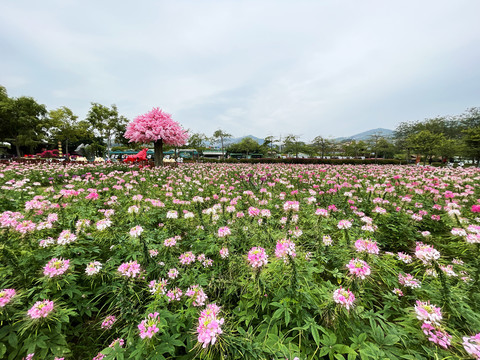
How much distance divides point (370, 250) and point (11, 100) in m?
44.4

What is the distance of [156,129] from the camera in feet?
33.1

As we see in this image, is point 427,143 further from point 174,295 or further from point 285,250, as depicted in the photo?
point 174,295

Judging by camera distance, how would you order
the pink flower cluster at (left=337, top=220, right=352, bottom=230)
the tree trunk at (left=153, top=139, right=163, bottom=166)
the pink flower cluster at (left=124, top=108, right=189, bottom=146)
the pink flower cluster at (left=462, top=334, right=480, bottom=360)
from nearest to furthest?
the pink flower cluster at (left=462, top=334, right=480, bottom=360)
the pink flower cluster at (left=337, top=220, right=352, bottom=230)
the pink flower cluster at (left=124, top=108, right=189, bottom=146)
the tree trunk at (left=153, top=139, right=163, bottom=166)

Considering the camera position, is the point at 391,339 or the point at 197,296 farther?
the point at 197,296

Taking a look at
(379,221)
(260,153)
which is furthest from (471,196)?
(260,153)

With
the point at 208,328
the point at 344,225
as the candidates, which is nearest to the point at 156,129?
the point at 344,225

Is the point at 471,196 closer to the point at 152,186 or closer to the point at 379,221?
the point at 379,221

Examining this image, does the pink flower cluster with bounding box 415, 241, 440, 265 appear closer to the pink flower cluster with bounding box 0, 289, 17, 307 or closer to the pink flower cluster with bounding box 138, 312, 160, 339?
the pink flower cluster with bounding box 138, 312, 160, 339

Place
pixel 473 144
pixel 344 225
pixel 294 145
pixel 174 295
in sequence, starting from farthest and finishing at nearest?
pixel 294 145
pixel 473 144
pixel 344 225
pixel 174 295

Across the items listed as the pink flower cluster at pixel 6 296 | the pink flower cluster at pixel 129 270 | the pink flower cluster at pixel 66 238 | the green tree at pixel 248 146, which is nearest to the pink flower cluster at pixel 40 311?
the pink flower cluster at pixel 6 296

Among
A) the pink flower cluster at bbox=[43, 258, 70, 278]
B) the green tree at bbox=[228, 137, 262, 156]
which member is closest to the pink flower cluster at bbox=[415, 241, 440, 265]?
the pink flower cluster at bbox=[43, 258, 70, 278]

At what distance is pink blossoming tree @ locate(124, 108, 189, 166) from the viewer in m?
10.1

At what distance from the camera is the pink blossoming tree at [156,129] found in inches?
396

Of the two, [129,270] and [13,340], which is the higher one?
[129,270]
